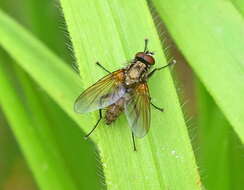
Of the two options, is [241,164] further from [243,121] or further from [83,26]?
[83,26]

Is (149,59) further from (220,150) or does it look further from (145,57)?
(220,150)

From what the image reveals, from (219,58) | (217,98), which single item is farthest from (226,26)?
(217,98)

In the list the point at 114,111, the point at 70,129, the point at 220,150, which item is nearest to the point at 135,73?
the point at 114,111

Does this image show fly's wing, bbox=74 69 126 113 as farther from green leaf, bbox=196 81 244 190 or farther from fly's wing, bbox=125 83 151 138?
green leaf, bbox=196 81 244 190

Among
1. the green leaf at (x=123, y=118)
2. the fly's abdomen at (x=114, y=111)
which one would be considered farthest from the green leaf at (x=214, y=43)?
the fly's abdomen at (x=114, y=111)

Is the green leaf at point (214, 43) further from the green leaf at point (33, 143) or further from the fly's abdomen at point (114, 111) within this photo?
the green leaf at point (33, 143)

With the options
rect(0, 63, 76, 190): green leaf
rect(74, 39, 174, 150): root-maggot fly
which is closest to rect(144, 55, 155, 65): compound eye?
rect(74, 39, 174, 150): root-maggot fly
